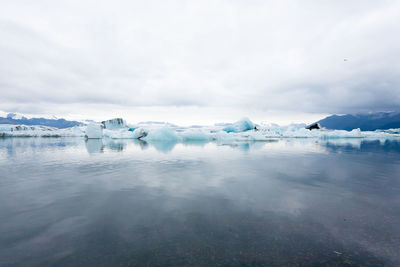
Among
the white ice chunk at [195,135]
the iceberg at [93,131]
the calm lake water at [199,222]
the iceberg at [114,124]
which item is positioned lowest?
the calm lake water at [199,222]

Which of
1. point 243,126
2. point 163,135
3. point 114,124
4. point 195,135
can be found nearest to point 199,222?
point 163,135

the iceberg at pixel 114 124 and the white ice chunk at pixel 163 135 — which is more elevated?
the iceberg at pixel 114 124

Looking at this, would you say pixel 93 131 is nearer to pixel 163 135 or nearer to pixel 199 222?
pixel 163 135

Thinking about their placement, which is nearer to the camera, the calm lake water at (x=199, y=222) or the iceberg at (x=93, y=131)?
the calm lake water at (x=199, y=222)

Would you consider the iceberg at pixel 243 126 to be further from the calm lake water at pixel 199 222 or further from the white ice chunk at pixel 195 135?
the calm lake water at pixel 199 222

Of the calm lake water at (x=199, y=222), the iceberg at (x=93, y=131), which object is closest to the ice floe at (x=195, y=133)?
the iceberg at (x=93, y=131)

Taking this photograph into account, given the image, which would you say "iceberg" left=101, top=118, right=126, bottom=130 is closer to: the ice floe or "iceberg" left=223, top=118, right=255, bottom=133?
the ice floe

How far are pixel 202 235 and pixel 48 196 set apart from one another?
4.95 metres

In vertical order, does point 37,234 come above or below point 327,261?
above

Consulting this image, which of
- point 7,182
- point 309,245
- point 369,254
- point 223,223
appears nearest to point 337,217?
point 369,254

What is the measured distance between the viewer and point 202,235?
3422 mm

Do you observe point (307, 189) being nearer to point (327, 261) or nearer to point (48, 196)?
point (327, 261)

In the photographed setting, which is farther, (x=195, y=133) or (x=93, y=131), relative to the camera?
(x=93, y=131)

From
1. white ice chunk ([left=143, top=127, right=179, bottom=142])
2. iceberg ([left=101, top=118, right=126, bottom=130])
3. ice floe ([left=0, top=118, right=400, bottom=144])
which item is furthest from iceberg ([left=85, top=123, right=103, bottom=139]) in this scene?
iceberg ([left=101, top=118, right=126, bottom=130])
